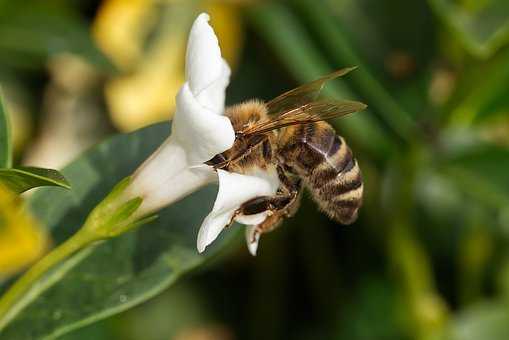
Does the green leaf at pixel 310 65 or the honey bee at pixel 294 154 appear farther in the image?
the green leaf at pixel 310 65

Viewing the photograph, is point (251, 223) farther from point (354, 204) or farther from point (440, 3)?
point (440, 3)

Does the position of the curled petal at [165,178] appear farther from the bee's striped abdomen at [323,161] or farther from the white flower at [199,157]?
the bee's striped abdomen at [323,161]

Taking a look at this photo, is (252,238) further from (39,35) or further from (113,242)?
(39,35)

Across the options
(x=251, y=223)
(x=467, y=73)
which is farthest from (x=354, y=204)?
(x=467, y=73)


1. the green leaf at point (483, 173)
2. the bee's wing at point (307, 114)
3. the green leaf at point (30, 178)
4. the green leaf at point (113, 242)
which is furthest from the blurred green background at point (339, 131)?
the green leaf at point (30, 178)

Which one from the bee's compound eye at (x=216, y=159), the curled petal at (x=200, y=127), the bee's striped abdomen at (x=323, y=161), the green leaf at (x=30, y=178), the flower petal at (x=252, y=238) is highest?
the green leaf at (x=30, y=178)

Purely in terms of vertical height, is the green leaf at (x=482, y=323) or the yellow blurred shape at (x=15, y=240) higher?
the yellow blurred shape at (x=15, y=240)

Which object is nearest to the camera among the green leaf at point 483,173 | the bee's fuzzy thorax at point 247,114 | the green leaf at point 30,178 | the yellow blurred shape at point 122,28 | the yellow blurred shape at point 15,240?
A: the green leaf at point 30,178

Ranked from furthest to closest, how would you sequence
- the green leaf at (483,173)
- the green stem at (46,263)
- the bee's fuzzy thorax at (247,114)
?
the green leaf at (483,173), the bee's fuzzy thorax at (247,114), the green stem at (46,263)
